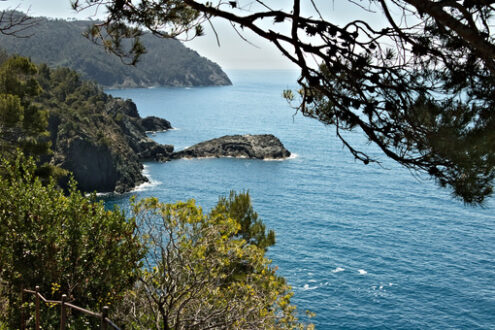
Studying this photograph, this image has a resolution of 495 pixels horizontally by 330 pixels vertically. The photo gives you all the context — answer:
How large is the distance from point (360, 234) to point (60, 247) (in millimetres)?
39944

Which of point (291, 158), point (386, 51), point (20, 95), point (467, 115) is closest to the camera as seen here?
point (467, 115)

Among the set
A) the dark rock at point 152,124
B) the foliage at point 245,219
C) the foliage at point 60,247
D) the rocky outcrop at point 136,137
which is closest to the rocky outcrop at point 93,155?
the rocky outcrop at point 136,137

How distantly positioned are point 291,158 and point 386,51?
248 feet

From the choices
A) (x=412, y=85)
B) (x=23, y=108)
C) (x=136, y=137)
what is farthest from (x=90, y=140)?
(x=412, y=85)

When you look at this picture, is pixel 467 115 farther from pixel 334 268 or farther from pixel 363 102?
pixel 334 268

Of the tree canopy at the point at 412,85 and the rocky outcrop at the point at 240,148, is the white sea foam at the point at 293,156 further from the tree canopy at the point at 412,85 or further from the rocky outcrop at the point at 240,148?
the tree canopy at the point at 412,85

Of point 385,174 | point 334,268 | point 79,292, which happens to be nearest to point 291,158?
point 385,174

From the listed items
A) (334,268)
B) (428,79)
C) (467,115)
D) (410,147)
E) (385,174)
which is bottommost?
(334,268)

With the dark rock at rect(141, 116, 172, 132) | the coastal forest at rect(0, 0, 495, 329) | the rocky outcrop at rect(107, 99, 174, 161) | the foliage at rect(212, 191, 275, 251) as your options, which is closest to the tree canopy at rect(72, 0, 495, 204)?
the coastal forest at rect(0, 0, 495, 329)

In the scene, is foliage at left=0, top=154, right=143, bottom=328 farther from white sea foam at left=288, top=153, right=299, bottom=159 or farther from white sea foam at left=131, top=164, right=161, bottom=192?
white sea foam at left=288, top=153, right=299, bottom=159

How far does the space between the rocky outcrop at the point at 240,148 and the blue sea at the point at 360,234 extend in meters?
2.83

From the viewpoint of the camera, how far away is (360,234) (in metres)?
49.0

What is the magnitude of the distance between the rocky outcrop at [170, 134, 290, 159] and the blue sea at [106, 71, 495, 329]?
2826 mm

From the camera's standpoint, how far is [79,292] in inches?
494
